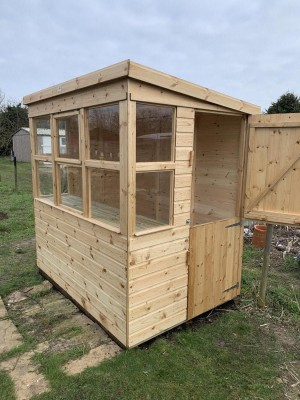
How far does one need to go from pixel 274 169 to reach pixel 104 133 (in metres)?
1.86

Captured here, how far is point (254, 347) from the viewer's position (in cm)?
293

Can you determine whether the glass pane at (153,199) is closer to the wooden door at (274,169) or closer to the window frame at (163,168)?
the window frame at (163,168)

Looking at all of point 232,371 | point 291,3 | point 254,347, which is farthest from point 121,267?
point 291,3

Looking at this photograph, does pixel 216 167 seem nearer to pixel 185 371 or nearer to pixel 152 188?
pixel 152 188

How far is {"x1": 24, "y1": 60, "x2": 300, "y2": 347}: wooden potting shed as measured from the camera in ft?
8.23

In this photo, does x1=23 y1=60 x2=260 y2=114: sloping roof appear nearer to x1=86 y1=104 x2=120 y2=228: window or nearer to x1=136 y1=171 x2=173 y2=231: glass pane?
x1=86 y1=104 x2=120 y2=228: window

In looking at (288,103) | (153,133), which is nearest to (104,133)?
(153,133)

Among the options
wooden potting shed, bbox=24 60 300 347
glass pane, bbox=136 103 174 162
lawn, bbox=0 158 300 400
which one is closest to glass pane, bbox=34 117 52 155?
wooden potting shed, bbox=24 60 300 347

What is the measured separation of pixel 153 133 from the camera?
2646 mm

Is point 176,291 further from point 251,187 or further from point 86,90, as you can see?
point 86,90

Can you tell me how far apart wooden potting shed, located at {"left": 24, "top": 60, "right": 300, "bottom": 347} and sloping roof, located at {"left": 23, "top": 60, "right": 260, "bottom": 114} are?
10 mm

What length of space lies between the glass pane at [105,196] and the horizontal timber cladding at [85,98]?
651 mm

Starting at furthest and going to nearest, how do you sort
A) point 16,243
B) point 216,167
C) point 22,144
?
point 22,144 < point 16,243 < point 216,167

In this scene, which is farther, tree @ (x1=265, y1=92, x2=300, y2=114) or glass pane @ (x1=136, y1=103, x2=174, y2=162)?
tree @ (x1=265, y1=92, x2=300, y2=114)
